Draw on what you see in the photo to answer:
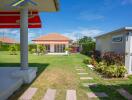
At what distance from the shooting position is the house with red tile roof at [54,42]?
54.8 meters

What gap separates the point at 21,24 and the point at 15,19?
320 cm

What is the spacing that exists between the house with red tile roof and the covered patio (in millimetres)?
38687

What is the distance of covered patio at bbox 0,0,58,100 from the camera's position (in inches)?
407

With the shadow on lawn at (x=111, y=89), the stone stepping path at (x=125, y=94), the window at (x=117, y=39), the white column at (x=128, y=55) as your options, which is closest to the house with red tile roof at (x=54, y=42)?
the window at (x=117, y=39)

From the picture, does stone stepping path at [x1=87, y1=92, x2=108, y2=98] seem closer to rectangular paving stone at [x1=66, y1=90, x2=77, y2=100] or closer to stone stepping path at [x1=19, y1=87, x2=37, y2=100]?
rectangular paving stone at [x1=66, y1=90, x2=77, y2=100]

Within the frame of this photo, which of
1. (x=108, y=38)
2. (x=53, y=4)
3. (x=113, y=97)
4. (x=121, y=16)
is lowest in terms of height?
(x=113, y=97)

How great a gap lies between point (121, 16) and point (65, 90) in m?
42.5

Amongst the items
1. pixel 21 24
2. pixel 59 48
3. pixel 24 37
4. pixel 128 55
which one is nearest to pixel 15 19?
pixel 21 24

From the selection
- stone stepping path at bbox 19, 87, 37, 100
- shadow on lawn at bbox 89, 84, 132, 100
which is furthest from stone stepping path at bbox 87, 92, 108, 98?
stone stepping path at bbox 19, 87, 37, 100

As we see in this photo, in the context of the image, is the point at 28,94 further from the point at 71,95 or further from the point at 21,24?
the point at 21,24

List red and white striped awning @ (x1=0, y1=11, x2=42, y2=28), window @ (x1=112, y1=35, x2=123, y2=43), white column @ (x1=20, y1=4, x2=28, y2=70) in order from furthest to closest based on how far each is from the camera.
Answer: window @ (x1=112, y1=35, x2=123, y2=43) < red and white striped awning @ (x1=0, y1=11, x2=42, y2=28) < white column @ (x1=20, y1=4, x2=28, y2=70)

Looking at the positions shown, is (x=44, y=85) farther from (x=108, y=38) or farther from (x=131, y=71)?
(x=108, y=38)

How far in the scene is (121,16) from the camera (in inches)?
1957

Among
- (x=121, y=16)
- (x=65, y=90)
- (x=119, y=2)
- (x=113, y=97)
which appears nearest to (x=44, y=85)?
(x=65, y=90)
